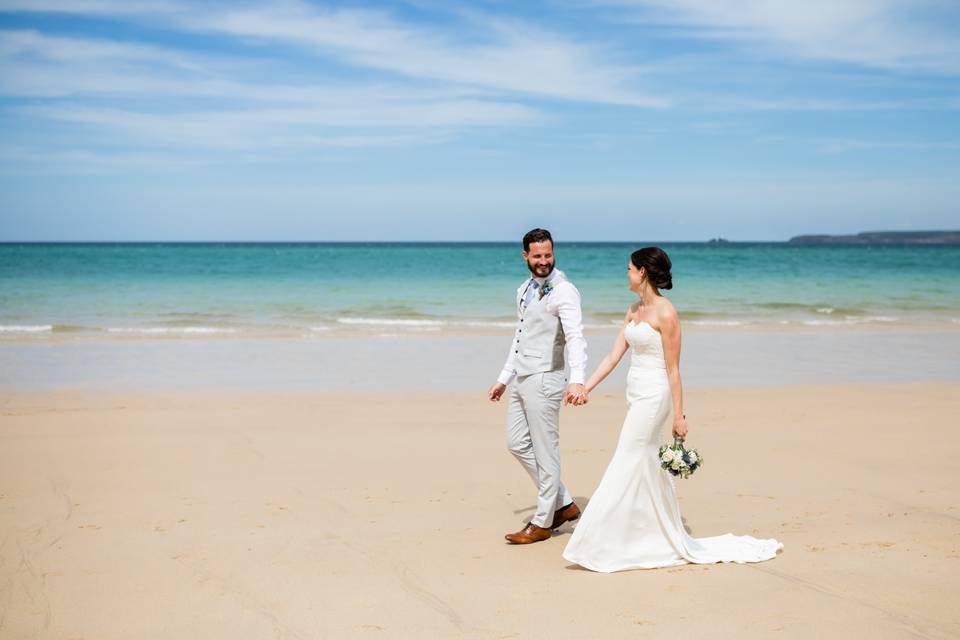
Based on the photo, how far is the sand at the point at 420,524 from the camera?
4.52 meters

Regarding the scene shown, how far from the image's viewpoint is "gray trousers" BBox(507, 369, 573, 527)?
Result: 5.68 meters

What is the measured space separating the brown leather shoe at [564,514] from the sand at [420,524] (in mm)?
260

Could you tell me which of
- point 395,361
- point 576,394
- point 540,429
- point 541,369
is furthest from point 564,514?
point 395,361

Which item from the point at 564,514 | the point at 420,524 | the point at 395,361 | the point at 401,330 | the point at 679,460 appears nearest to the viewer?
the point at 679,460

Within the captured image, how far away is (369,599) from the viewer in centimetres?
479

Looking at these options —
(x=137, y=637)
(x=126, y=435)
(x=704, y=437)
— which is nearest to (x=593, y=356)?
(x=704, y=437)

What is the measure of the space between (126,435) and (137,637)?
5199 millimetres

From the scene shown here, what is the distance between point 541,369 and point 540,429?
404 millimetres

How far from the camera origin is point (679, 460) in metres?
5.07

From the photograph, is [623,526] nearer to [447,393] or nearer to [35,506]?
[35,506]

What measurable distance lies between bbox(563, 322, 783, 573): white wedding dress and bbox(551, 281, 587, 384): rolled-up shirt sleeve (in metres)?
0.32

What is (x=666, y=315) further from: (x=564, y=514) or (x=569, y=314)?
(x=564, y=514)

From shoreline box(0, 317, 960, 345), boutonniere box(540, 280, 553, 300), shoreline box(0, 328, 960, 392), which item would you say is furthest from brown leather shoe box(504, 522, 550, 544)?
shoreline box(0, 317, 960, 345)

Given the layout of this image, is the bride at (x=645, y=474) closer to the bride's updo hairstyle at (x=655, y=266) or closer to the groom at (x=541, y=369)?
the bride's updo hairstyle at (x=655, y=266)
